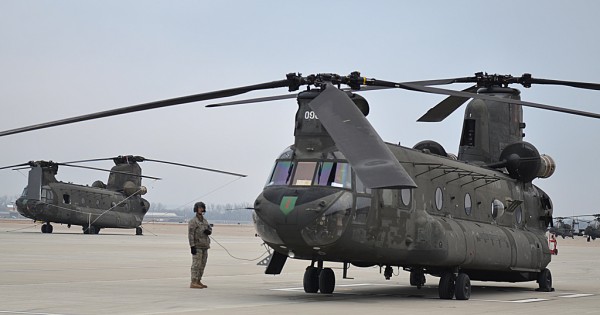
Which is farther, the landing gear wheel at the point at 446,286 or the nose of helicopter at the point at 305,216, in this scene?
the landing gear wheel at the point at 446,286

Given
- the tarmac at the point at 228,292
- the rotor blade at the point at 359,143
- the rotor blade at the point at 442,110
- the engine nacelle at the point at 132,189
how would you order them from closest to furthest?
the rotor blade at the point at 359,143 < the tarmac at the point at 228,292 < the rotor blade at the point at 442,110 < the engine nacelle at the point at 132,189

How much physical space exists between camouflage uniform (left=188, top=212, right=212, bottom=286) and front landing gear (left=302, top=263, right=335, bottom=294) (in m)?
2.31

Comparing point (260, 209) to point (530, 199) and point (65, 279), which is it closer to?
point (65, 279)

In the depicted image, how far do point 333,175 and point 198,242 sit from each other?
4.13 metres

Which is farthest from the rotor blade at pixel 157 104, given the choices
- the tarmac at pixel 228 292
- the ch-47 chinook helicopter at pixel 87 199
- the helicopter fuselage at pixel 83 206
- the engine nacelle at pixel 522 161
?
the helicopter fuselage at pixel 83 206

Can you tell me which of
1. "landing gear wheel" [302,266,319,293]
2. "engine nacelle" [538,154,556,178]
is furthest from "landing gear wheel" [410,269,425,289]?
"engine nacelle" [538,154,556,178]

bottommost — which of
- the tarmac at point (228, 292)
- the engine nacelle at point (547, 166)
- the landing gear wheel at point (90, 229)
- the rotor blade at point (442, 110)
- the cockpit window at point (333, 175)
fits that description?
the tarmac at point (228, 292)

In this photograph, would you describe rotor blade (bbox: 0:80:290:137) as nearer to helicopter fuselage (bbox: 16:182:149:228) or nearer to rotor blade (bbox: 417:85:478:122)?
rotor blade (bbox: 417:85:478:122)

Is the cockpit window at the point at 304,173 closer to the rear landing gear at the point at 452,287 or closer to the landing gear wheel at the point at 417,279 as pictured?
the rear landing gear at the point at 452,287

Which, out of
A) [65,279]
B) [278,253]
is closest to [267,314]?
[278,253]

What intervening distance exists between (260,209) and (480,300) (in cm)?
480

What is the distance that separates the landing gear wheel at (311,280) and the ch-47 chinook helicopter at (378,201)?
0.02 metres

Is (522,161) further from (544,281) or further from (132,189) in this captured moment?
(132,189)

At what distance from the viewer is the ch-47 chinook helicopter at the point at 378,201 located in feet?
44.1
